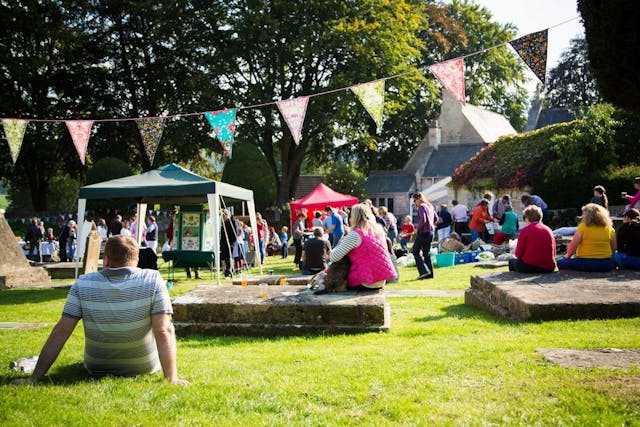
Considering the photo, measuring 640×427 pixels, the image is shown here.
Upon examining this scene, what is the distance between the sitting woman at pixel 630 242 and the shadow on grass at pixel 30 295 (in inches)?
392

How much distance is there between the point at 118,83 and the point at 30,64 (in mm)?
4683

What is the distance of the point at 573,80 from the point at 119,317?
51038 millimetres

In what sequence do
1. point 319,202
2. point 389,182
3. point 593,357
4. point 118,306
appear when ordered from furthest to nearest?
point 389,182 → point 319,202 → point 593,357 → point 118,306

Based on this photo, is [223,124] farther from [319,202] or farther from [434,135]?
[434,135]

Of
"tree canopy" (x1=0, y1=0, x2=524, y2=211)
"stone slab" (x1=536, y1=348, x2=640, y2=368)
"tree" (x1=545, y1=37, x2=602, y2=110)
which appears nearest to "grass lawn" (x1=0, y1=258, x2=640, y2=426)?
"stone slab" (x1=536, y1=348, x2=640, y2=368)

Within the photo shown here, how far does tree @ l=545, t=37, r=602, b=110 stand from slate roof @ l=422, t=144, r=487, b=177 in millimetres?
8754

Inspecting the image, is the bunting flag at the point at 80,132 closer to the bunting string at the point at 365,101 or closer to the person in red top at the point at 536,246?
the bunting string at the point at 365,101

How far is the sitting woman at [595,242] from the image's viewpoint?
8.27 m

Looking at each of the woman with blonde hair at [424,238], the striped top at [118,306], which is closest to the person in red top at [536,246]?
the woman with blonde hair at [424,238]

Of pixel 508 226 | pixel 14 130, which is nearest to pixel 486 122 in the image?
pixel 508 226

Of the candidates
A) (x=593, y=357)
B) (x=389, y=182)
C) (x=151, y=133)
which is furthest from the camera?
(x=389, y=182)

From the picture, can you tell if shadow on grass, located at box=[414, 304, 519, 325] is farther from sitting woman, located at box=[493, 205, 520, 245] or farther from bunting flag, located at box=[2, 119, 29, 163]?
bunting flag, located at box=[2, 119, 29, 163]

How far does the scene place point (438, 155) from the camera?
4600cm

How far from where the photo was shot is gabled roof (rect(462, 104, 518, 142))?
151 ft
